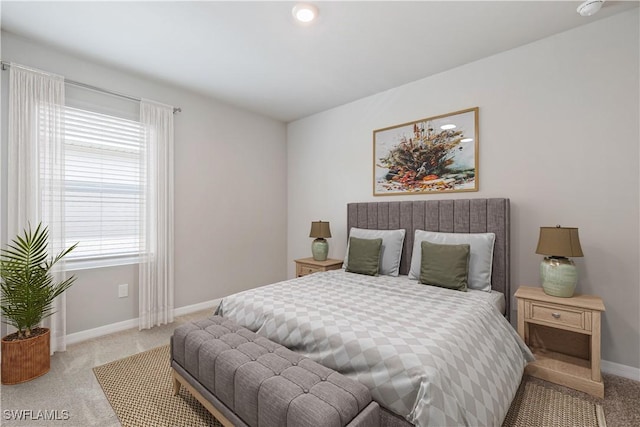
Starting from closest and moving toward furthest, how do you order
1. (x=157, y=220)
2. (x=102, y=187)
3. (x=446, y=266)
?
(x=446, y=266) → (x=102, y=187) → (x=157, y=220)

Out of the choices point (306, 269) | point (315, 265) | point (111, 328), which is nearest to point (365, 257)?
point (315, 265)

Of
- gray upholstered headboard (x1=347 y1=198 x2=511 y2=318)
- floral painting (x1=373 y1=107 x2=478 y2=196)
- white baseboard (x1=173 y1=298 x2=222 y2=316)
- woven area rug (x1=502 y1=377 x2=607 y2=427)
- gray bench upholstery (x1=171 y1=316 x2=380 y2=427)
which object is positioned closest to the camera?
gray bench upholstery (x1=171 y1=316 x2=380 y2=427)

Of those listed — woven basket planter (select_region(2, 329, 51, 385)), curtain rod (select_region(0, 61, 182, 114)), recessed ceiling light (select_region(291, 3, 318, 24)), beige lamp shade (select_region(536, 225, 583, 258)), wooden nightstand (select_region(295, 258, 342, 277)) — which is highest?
recessed ceiling light (select_region(291, 3, 318, 24))

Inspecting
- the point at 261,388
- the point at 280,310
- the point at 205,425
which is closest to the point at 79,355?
the point at 205,425

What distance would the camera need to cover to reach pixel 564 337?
2398mm

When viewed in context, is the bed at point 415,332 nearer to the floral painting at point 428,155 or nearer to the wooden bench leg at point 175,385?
the floral painting at point 428,155

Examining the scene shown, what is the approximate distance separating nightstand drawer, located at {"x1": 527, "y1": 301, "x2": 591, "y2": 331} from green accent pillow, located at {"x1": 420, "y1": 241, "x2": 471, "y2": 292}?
482 millimetres

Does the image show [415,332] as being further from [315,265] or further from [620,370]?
[315,265]

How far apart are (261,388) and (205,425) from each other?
716 mm

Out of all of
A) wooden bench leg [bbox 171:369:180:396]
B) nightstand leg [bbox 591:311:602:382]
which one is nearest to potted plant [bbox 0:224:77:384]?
wooden bench leg [bbox 171:369:180:396]

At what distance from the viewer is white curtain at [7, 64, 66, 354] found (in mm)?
2443

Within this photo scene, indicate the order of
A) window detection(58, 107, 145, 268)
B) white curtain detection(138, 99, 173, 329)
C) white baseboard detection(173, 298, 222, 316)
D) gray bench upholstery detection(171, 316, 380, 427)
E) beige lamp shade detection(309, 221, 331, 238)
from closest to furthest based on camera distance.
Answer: gray bench upholstery detection(171, 316, 380, 427) → window detection(58, 107, 145, 268) → white curtain detection(138, 99, 173, 329) → white baseboard detection(173, 298, 222, 316) → beige lamp shade detection(309, 221, 331, 238)

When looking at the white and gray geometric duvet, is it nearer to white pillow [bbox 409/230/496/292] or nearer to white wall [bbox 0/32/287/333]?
white pillow [bbox 409/230/496/292]

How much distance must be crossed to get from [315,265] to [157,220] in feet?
6.19
